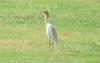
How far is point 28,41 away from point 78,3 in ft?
36.2

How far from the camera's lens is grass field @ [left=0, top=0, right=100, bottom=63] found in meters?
15.9

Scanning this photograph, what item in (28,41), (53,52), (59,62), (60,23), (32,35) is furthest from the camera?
(60,23)

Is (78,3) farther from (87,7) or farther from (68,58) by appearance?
(68,58)

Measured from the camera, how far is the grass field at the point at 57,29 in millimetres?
15859

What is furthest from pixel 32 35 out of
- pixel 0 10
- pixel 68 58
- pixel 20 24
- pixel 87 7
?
pixel 87 7

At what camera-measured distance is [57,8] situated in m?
27.3

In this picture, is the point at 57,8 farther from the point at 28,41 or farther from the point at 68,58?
the point at 68,58

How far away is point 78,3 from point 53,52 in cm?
1289

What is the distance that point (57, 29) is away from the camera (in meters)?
21.6

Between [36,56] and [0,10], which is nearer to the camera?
[36,56]

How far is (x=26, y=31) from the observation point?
20.6 meters

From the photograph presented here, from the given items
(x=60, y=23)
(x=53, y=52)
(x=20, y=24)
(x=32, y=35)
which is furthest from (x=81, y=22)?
(x=53, y=52)

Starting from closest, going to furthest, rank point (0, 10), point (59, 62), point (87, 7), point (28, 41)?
point (59, 62)
point (28, 41)
point (0, 10)
point (87, 7)

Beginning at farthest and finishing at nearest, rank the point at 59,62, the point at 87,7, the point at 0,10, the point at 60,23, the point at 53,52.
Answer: the point at 87,7, the point at 0,10, the point at 60,23, the point at 53,52, the point at 59,62
